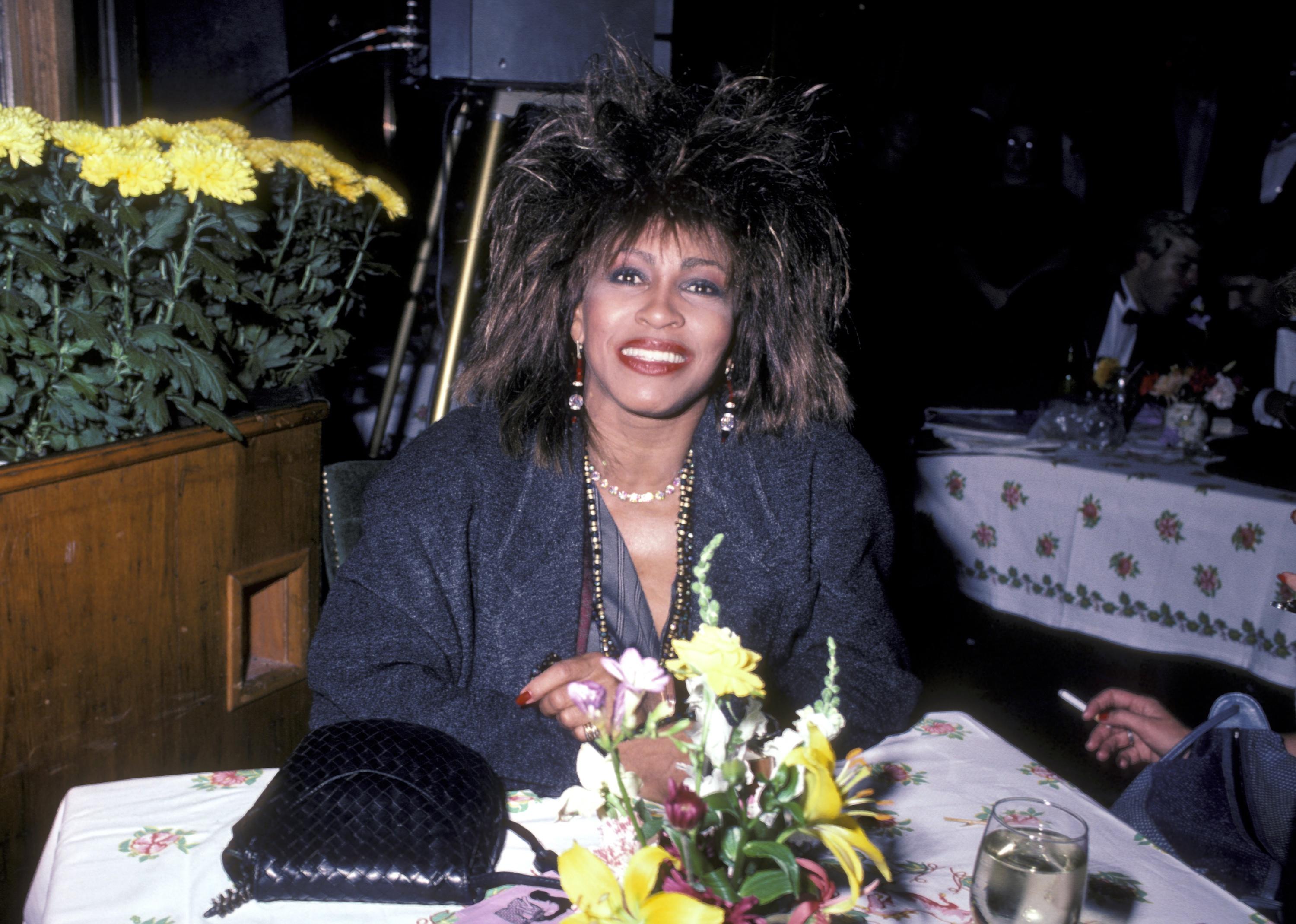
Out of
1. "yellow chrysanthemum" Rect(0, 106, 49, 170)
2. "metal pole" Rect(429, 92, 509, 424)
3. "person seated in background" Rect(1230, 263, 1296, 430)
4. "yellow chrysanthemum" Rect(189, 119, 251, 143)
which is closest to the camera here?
"yellow chrysanthemum" Rect(0, 106, 49, 170)

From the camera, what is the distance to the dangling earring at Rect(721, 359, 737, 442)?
1.63 m

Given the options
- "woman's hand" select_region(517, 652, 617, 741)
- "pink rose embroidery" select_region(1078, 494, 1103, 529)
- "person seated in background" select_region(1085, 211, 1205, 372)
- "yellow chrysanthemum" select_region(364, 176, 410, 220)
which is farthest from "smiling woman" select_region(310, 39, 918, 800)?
"person seated in background" select_region(1085, 211, 1205, 372)

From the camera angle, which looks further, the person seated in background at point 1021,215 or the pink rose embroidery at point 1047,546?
the person seated in background at point 1021,215

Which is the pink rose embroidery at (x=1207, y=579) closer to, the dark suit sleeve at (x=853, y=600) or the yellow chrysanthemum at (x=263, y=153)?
the dark suit sleeve at (x=853, y=600)

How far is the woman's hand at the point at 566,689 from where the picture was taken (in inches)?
45.6

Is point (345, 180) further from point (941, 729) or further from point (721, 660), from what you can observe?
point (721, 660)

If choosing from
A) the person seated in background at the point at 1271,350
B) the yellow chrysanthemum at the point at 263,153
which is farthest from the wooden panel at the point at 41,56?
the person seated in background at the point at 1271,350

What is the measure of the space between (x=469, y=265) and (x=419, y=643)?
1.65 m

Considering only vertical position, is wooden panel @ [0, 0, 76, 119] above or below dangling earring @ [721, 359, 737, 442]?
above

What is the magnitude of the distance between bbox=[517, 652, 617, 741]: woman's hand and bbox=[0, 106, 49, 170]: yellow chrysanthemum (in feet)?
3.56

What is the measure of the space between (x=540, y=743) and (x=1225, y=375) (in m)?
2.86

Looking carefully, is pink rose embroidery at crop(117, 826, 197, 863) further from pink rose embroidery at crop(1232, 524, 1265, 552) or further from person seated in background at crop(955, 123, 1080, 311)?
person seated in background at crop(955, 123, 1080, 311)

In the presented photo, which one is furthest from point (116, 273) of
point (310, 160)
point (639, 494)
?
point (639, 494)

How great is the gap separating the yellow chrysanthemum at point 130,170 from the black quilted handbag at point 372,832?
3.41ft
